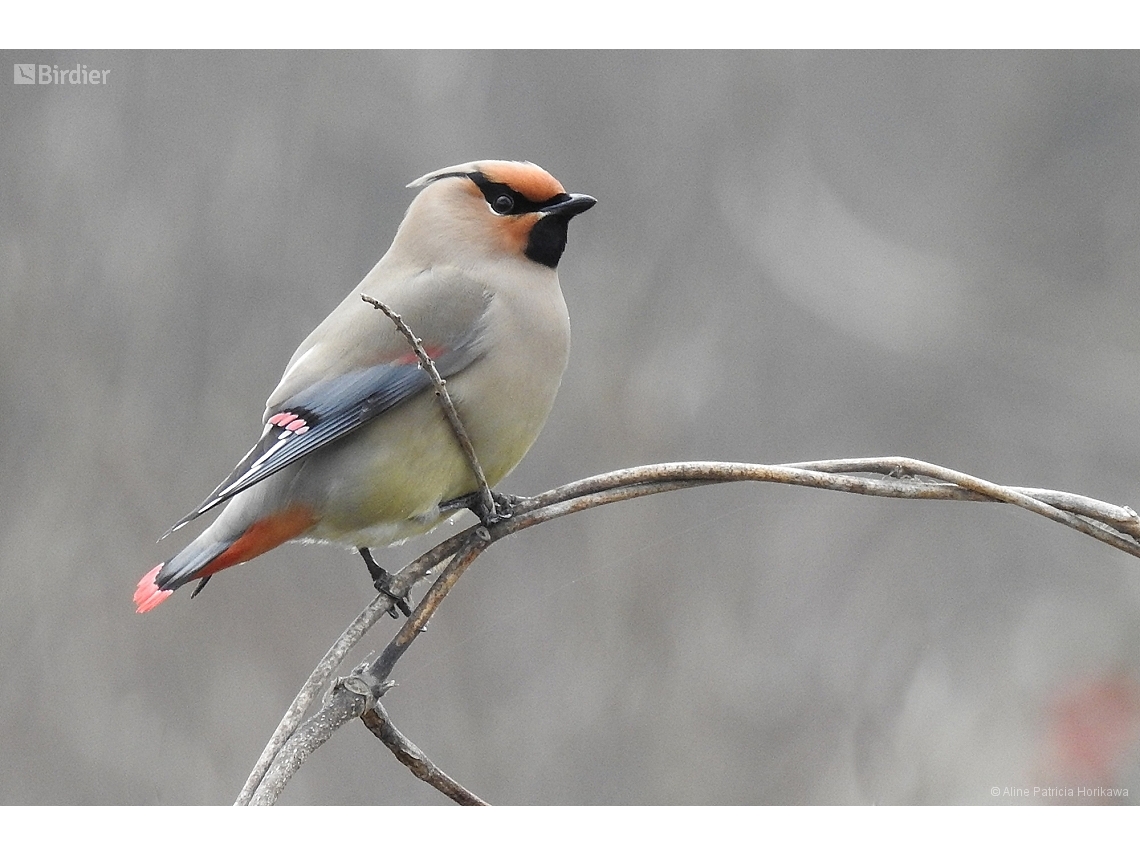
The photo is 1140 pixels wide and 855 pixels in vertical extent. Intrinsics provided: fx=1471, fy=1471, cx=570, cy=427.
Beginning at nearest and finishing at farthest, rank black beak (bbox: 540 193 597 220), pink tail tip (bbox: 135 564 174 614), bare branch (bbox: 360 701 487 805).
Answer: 1. bare branch (bbox: 360 701 487 805)
2. pink tail tip (bbox: 135 564 174 614)
3. black beak (bbox: 540 193 597 220)

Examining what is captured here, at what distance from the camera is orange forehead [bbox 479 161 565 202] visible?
8.58 feet

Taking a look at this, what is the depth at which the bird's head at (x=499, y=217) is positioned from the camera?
2.61m

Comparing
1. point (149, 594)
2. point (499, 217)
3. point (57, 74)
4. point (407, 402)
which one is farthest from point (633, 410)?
point (149, 594)

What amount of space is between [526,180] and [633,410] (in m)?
1.68

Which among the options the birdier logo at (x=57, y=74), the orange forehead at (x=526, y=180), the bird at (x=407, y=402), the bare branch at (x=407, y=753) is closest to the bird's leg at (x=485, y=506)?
the bird at (x=407, y=402)

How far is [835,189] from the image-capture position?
4500mm

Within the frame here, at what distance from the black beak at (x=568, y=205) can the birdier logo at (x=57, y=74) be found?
1.15 metres

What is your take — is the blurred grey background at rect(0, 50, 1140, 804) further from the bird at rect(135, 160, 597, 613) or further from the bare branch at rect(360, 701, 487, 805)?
the bare branch at rect(360, 701, 487, 805)

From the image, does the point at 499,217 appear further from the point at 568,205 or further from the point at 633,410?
the point at 633,410

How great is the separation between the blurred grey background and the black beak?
1144 millimetres

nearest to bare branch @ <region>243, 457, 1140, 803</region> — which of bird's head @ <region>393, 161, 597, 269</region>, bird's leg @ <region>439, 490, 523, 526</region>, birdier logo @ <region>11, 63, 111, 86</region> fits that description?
bird's leg @ <region>439, 490, 523, 526</region>

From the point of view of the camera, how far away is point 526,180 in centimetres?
262

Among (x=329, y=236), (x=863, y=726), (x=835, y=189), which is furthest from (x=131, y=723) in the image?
(x=835, y=189)

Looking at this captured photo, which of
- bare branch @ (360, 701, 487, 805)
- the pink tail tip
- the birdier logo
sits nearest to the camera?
bare branch @ (360, 701, 487, 805)
